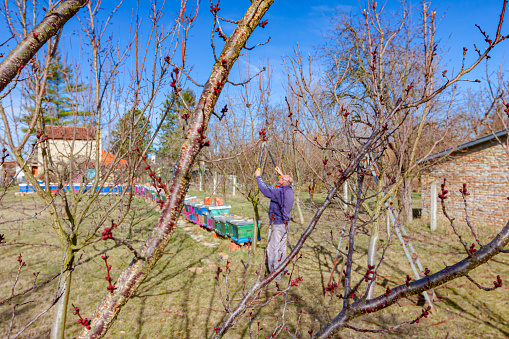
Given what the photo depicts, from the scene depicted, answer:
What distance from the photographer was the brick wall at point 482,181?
31.1 feet

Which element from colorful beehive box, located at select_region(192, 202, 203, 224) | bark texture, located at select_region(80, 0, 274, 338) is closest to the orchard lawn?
bark texture, located at select_region(80, 0, 274, 338)

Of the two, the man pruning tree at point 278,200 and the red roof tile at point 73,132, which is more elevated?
the red roof tile at point 73,132

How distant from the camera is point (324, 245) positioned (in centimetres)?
806

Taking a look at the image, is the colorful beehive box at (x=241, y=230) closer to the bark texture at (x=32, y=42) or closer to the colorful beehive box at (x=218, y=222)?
the colorful beehive box at (x=218, y=222)

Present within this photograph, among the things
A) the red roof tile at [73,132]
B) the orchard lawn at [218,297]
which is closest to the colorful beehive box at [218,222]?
the orchard lawn at [218,297]

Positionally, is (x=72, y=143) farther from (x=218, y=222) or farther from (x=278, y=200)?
(x=218, y=222)

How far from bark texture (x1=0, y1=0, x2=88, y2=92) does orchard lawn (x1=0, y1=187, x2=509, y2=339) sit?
1.73m

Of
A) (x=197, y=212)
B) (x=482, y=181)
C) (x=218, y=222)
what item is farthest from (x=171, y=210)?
(x=482, y=181)

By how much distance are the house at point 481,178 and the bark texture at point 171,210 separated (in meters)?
9.61

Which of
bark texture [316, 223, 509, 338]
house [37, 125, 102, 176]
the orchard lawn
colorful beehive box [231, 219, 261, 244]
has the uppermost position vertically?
house [37, 125, 102, 176]

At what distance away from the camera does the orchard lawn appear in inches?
156

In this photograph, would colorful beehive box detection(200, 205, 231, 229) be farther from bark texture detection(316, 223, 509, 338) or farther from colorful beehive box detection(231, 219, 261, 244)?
bark texture detection(316, 223, 509, 338)

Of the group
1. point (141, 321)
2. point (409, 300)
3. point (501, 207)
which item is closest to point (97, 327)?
point (141, 321)

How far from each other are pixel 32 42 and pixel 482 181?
1242 cm
